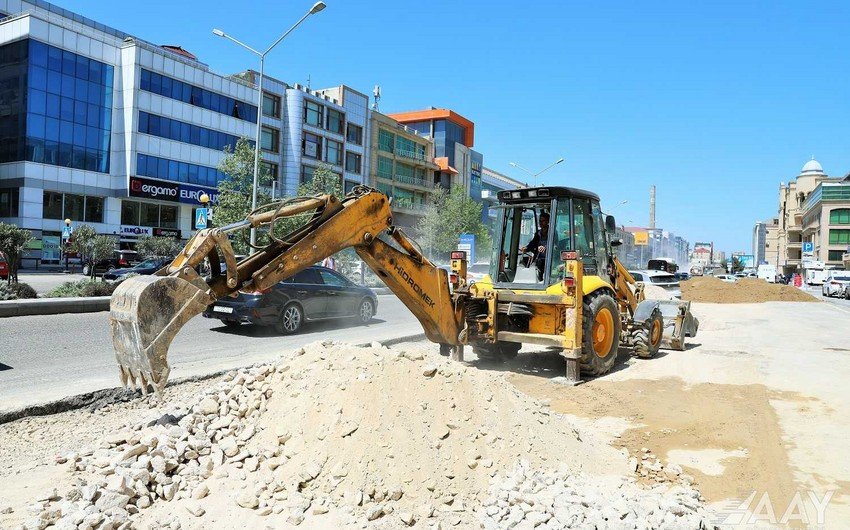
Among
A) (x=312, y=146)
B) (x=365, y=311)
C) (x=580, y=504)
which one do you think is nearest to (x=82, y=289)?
(x=365, y=311)

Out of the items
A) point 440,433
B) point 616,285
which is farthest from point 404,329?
point 440,433

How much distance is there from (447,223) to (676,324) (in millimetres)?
41401

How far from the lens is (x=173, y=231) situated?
144ft

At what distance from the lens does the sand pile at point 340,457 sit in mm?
3910

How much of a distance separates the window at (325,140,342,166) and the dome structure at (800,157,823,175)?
104m

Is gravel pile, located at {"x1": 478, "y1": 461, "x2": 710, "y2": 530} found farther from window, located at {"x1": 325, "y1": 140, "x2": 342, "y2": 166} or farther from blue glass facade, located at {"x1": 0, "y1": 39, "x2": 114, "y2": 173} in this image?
window, located at {"x1": 325, "y1": 140, "x2": 342, "y2": 166}

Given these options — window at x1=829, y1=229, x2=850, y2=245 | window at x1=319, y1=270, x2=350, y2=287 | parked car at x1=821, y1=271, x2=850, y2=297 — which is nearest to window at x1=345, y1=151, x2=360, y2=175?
parked car at x1=821, y1=271, x2=850, y2=297

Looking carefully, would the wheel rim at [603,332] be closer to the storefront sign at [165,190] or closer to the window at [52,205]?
the storefront sign at [165,190]

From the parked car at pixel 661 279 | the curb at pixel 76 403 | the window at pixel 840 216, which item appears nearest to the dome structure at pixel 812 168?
the window at pixel 840 216

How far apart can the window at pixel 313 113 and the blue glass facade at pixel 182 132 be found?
24.6 feet

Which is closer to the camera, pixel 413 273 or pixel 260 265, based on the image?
pixel 260 265

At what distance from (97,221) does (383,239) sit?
39.4 m

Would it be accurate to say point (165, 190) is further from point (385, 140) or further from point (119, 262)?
point (385, 140)

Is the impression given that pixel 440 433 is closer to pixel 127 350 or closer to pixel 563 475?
pixel 563 475
